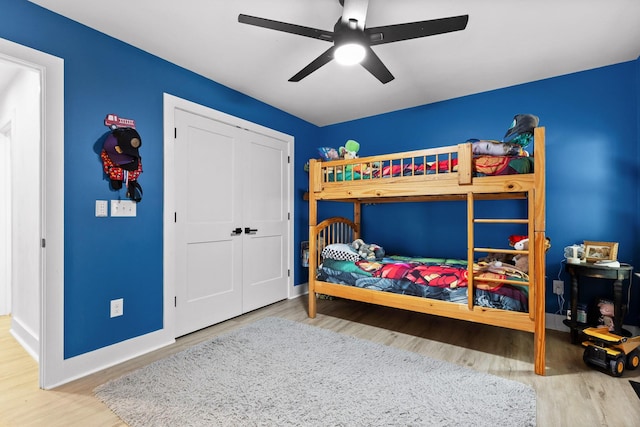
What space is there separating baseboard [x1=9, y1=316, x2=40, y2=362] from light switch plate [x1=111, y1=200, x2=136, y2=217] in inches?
42.1

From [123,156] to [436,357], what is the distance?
276cm

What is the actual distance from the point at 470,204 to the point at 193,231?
7.75 feet

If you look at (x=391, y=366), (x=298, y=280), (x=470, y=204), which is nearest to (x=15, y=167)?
(x=298, y=280)

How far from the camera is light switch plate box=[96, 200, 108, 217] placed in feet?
6.77

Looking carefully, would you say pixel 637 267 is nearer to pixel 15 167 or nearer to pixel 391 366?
pixel 391 366

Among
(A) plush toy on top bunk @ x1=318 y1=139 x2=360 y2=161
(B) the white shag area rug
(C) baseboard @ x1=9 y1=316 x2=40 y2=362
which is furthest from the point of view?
(A) plush toy on top bunk @ x1=318 y1=139 x2=360 y2=161

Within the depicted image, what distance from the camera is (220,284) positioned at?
2.95 m

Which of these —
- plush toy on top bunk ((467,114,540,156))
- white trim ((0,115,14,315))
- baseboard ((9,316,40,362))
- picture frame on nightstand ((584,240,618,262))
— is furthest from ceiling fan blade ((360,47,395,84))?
white trim ((0,115,14,315))

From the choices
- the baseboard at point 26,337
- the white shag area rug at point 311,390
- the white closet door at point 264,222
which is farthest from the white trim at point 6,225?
the white closet door at point 264,222

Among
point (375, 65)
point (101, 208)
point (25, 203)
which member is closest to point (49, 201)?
point (101, 208)

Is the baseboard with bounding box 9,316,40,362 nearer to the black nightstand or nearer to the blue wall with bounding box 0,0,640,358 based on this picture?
the blue wall with bounding box 0,0,640,358

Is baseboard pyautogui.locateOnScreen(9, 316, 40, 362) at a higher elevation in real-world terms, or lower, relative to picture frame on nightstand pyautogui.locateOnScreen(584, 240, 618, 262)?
lower

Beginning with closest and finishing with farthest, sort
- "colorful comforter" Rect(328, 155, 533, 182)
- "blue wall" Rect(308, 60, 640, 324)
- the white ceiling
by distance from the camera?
the white ceiling < "colorful comforter" Rect(328, 155, 533, 182) < "blue wall" Rect(308, 60, 640, 324)

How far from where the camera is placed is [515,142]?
2.18 meters
